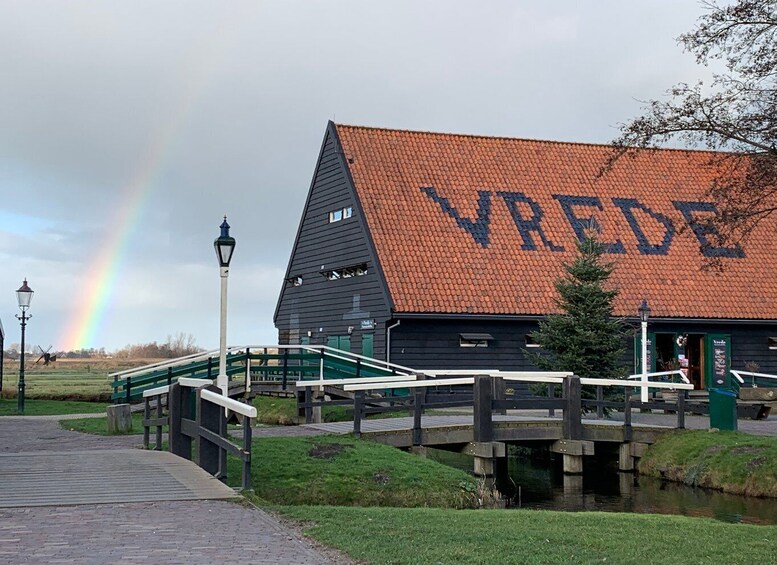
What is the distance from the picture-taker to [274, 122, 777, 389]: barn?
3064cm

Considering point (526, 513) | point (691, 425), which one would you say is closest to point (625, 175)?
point (691, 425)

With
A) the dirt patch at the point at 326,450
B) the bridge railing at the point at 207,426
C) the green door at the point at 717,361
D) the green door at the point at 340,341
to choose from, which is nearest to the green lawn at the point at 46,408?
the green door at the point at 340,341

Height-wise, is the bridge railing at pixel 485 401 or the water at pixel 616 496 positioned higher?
the bridge railing at pixel 485 401

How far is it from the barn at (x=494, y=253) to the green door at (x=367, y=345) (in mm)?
114

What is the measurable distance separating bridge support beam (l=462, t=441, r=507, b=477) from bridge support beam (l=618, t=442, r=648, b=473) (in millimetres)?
3492

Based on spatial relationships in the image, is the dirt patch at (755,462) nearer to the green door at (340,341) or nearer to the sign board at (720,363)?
the sign board at (720,363)

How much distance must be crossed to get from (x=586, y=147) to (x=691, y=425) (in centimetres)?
1718

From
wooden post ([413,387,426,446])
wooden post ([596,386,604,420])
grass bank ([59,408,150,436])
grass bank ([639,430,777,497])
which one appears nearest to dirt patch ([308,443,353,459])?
wooden post ([413,387,426,446])

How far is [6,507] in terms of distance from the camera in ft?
34.3

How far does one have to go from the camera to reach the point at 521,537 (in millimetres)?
9242

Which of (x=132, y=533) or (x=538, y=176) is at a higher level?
(x=538, y=176)

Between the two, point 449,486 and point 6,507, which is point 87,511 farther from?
point 449,486

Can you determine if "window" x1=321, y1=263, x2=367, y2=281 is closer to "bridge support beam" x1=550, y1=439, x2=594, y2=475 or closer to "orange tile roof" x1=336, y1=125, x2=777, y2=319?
"orange tile roof" x1=336, y1=125, x2=777, y2=319

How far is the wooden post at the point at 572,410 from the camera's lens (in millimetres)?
20125
